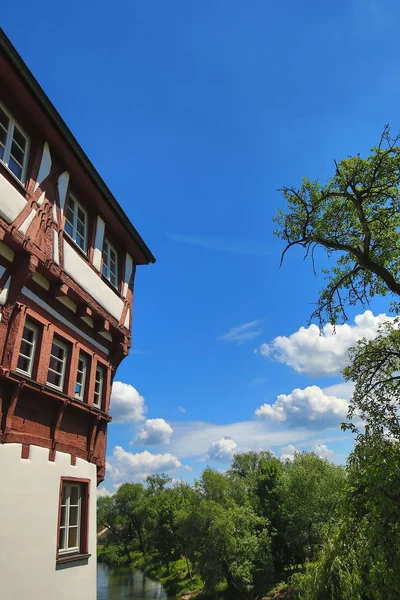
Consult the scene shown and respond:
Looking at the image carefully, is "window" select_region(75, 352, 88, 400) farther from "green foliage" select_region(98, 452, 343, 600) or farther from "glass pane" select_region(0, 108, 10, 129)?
"green foliage" select_region(98, 452, 343, 600)

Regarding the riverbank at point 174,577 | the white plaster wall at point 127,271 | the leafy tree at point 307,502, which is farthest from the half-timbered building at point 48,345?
the leafy tree at point 307,502

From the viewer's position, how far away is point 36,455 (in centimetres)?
773

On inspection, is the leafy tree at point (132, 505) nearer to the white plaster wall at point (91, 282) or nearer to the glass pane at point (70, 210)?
the white plaster wall at point (91, 282)

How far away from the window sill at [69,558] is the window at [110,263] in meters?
6.77

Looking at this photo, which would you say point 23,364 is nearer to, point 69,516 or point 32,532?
point 32,532

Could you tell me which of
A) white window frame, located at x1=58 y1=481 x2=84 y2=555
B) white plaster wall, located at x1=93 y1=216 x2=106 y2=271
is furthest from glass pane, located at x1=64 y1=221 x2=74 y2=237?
white window frame, located at x1=58 y1=481 x2=84 y2=555

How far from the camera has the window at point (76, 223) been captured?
9.94 metres

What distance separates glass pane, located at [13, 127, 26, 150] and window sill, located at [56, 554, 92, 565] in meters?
8.49

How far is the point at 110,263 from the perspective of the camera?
1219 cm

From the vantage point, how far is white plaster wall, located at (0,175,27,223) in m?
7.30

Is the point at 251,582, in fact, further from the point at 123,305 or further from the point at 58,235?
the point at 58,235

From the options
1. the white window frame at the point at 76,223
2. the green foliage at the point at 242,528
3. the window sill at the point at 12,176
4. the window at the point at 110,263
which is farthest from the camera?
the green foliage at the point at 242,528

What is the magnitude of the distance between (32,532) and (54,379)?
3100 millimetres

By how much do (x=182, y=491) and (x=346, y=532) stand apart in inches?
2221
